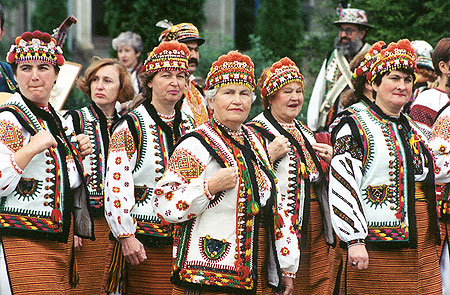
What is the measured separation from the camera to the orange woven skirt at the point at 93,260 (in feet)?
20.1

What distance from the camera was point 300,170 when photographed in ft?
18.2

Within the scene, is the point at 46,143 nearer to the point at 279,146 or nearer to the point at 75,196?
the point at 75,196

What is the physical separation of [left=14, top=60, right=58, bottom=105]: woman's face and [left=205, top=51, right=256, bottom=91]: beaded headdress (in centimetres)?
110

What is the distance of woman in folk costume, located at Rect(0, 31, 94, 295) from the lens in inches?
181

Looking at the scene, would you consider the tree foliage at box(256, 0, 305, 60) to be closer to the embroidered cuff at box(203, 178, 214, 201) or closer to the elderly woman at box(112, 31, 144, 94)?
the elderly woman at box(112, 31, 144, 94)

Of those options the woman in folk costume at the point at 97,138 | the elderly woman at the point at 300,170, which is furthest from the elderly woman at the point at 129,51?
the elderly woman at the point at 300,170

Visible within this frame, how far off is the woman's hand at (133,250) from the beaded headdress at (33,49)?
1.22 meters

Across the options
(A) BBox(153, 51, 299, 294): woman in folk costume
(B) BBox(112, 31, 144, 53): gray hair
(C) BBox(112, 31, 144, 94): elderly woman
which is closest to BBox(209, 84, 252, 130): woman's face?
(A) BBox(153, 51, 299, 294): woman in folk costume

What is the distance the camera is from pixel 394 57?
514cm

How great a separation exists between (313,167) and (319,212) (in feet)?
1.13

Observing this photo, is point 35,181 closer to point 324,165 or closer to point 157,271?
point 157,271

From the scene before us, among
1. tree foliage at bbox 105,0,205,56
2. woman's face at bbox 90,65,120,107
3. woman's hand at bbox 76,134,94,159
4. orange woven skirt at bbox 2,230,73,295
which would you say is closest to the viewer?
orange woven skirt at bbox 2,230,73,295

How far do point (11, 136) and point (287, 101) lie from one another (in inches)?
79.6

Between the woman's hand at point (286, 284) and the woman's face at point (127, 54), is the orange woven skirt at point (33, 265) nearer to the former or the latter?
the woman's hand at point (286, 284)
